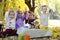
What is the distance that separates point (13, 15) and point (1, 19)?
18cm

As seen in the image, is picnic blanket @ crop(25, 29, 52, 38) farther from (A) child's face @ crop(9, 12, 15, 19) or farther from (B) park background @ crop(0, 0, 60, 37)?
(A) child's face @ crop(9, 12, 15, 19)

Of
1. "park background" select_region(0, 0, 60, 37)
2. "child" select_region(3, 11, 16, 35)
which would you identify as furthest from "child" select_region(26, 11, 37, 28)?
"child" select_region(3, 11, 16, 35)

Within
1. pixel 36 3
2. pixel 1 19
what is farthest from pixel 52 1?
pixel 1 19

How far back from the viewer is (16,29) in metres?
2.30

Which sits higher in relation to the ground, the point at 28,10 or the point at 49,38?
the point at 28,10

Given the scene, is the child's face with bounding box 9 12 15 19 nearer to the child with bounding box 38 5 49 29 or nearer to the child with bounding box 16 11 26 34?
the child with bounding box 16 11 26 34

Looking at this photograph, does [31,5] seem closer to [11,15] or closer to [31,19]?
[31,19]

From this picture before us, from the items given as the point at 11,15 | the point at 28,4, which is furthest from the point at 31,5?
the point at 11,15

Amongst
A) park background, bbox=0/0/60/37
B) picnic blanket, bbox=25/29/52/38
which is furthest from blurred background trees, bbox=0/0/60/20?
picnic blanket, bbox=25/29/52/38

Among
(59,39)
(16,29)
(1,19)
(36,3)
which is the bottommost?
(59,39)

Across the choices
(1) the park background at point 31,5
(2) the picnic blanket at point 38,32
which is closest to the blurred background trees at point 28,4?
(1) the park background at point 31,5

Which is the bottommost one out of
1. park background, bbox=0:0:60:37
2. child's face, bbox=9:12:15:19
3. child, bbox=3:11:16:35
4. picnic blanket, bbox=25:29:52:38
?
picnic blanket, bbox=25:29:52:38

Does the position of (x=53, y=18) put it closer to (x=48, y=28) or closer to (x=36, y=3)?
(x=48, y=28)

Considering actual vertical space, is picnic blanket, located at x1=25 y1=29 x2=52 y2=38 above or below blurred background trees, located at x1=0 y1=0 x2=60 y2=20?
below
